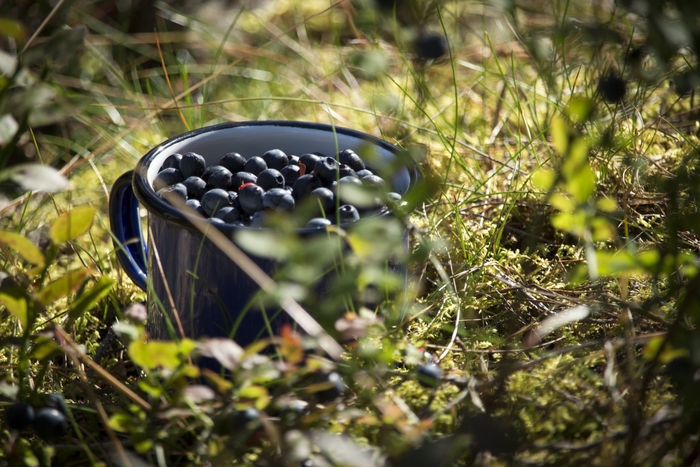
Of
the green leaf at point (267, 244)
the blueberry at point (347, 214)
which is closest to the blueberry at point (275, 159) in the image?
the blueberry at point (347, 214)

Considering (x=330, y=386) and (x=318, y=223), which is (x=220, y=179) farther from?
(x=330, y=386)

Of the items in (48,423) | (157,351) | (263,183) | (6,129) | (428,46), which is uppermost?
(428,46)

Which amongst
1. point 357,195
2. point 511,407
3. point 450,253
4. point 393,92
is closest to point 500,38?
point 393,92

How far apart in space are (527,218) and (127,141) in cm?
114

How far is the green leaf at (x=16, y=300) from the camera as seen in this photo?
0.79m

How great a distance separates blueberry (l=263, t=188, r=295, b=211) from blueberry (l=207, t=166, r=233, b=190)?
0.34 feet

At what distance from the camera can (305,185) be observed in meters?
1.06

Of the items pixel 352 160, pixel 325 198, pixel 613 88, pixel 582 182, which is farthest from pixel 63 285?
pixel 613 88

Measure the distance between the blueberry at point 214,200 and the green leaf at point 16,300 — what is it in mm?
302

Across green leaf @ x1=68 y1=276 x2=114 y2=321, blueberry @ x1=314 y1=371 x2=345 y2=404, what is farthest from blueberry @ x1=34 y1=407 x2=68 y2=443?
blueberry @ x1=314 y1=371 x2=345 y2=404

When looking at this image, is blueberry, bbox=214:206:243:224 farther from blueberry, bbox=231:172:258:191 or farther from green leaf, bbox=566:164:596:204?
green leaf, bbox=566:164:596:204

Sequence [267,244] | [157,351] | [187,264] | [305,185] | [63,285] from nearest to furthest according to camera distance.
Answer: [267,244], [157,351], [63,285], [187,264], [305,185]

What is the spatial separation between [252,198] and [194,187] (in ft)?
0.36

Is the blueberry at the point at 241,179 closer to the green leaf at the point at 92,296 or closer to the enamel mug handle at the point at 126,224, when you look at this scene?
the enamel mug handle at the point at 126,224
